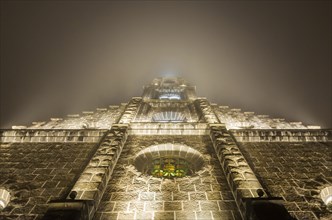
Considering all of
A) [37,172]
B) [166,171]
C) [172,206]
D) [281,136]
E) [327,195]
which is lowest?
[172,206]

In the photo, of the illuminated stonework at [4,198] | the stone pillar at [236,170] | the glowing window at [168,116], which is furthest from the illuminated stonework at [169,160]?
the glowing window at [168,116]

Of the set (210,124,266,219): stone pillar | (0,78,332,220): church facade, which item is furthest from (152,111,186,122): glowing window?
(210,124,266,219): stone pillar

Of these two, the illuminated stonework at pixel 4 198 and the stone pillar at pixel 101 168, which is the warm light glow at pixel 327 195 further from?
the illuminated stonework at pixel 4 198

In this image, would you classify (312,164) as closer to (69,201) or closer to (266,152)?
(266,152)

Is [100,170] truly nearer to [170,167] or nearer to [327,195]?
[170,167]

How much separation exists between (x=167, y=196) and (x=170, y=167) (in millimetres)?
2596

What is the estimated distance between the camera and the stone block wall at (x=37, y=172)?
8281mm

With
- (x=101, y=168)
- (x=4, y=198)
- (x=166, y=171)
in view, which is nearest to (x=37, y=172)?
(x=4, y=198)

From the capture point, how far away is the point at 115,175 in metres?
9.87

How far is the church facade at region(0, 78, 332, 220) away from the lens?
25.6ft

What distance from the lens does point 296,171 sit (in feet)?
33.6

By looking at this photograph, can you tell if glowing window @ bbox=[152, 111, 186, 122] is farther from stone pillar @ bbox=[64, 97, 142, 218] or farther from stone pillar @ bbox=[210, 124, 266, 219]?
stone pillar @ bbox=[210, 124, 266, 219]

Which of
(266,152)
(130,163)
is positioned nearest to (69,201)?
(130,163)

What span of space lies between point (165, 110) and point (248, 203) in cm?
1097
